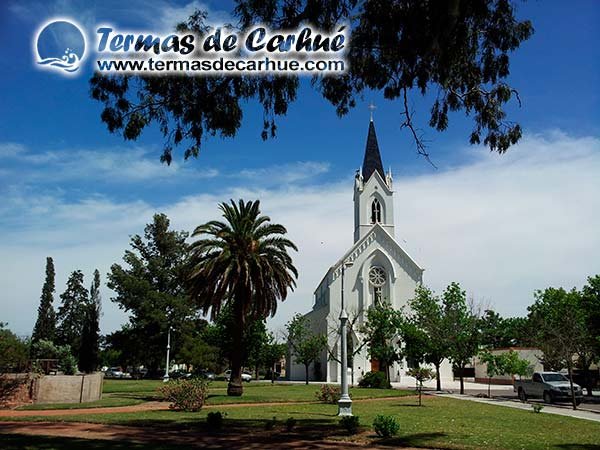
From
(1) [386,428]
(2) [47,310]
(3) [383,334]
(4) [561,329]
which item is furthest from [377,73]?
(2) [47,310]

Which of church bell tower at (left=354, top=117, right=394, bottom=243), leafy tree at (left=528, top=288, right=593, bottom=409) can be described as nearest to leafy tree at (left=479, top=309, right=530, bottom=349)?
leafy tree at (left=528, top=288, right=593, bottom=409)

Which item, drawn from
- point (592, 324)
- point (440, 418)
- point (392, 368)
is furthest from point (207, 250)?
point (392, 368)

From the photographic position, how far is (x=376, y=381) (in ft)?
148

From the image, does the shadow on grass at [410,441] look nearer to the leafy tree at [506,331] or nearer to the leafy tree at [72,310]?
the leafy tree at [506,331]

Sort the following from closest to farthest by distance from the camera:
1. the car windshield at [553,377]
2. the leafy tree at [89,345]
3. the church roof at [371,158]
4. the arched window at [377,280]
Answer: the car windshield at [553,377] < the leafy tree at [89,345] < the arched window at [377,280] < the church roof at [371,158]

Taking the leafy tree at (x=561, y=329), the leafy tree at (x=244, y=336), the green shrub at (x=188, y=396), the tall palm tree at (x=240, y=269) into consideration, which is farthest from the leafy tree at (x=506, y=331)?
the green shrub at (x=188, y=396)

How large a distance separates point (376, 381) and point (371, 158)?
3174cm

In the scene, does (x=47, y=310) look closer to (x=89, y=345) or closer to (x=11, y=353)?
(x=89, y=345)

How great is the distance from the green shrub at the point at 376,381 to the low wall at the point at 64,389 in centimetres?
2307

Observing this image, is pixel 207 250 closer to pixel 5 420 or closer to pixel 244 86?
pixel 5 420

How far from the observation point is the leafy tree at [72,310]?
82.3m

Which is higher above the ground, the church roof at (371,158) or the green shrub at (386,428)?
the church roof at (371,158)

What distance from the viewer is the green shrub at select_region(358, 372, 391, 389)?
44.6 meters

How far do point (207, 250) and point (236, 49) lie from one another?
20151 millimetres
